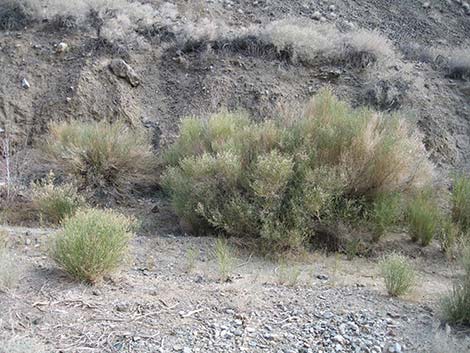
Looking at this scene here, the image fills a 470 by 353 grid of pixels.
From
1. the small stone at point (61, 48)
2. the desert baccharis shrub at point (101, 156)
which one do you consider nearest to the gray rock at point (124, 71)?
the small stone at point (61, 48)

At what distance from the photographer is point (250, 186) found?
7.68m

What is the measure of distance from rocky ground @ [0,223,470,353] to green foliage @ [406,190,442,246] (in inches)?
57.4

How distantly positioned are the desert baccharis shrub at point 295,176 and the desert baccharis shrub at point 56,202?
132 cm

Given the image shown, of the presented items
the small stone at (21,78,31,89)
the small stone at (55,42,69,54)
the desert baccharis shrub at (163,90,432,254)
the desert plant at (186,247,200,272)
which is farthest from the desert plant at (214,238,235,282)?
→ the small stone at (55,42,69,54)

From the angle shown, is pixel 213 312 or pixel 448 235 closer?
pixel 213 312

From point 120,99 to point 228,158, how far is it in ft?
15.1

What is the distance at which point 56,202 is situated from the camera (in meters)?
8.26

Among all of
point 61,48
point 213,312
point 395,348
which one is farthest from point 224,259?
point 61,48

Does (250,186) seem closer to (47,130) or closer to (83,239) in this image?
(83,239)

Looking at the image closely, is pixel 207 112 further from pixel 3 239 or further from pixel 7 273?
pixel 7 273

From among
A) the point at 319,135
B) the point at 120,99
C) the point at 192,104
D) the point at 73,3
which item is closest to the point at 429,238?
the point at 319,135

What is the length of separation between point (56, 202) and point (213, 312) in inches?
150

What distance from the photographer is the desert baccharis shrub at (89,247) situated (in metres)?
5.38

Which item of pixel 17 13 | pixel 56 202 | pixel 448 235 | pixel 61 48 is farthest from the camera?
pixel 17 13
